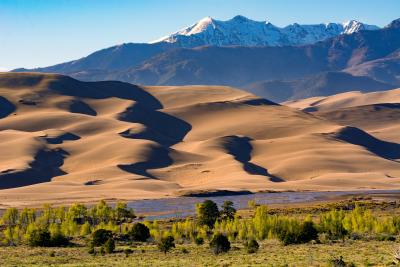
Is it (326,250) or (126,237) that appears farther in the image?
(126,237)

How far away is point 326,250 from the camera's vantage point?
8256 cm

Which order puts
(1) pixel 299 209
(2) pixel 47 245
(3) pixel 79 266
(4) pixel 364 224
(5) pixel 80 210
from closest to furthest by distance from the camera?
1. (3) pixel 79 266
2. (2) pixel 47 245
3. (4) pixel 364 224
4. (5) pixel 80 210
5. (1) pixel 299 209

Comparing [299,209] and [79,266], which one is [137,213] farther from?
[79,266]

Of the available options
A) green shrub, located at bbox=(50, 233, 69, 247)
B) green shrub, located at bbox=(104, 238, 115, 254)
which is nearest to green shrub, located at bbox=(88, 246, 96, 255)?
green shrub, located at bbox=(104, 238, 115, 254)

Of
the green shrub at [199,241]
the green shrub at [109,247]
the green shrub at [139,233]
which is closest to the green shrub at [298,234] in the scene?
the green shrub at [199,241]

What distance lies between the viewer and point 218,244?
8562 cm

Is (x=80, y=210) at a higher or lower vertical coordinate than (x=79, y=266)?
higher

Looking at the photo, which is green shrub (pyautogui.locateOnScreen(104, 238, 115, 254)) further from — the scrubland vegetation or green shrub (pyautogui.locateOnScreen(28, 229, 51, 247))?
green shrub (pyautogui.locateOnScreen(28, 229, 51, 247))

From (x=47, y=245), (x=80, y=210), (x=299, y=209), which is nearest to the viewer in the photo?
(x=47, y=245)

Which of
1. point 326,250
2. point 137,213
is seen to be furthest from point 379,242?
point 137,213

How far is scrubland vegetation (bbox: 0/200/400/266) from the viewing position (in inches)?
2990

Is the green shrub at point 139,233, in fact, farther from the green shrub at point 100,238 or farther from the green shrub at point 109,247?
the green shrub at point 109,247

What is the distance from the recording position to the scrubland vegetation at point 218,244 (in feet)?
249

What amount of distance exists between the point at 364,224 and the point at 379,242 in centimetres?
1831
